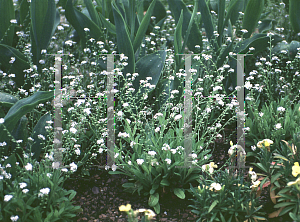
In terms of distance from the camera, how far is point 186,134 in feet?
7.65

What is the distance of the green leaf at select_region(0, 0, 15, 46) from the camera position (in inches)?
119

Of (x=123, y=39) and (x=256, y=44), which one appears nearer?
(x=123, y=39)

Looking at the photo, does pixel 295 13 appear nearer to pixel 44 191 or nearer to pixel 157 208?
pixel 157 208

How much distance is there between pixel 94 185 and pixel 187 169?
2.30 feet

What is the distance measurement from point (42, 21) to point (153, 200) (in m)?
1.84

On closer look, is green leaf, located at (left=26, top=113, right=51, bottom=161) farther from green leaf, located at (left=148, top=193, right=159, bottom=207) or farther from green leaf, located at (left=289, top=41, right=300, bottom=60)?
green leaf, located at (left=289, top=41, right=300, bottom=60)

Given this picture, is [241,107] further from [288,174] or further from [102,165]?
[102,165]

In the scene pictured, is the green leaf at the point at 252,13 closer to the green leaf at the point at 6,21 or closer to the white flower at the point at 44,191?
the green leaf at the point at 6,21

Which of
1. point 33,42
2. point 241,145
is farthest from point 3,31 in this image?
point 241,145

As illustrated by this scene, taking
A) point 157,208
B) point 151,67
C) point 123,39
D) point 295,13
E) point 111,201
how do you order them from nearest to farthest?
point 157,208, point 111,201, point 123,39, point 151,67, point 295,13

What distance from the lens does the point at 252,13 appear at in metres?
3.29

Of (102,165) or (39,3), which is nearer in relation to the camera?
(102,165)

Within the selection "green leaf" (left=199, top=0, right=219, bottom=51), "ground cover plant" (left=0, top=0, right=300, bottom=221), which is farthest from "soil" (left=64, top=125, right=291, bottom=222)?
"green leaf" (left=199, top=0, right=219, bottom=51)

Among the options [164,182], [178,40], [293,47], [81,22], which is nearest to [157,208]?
[164,182]
